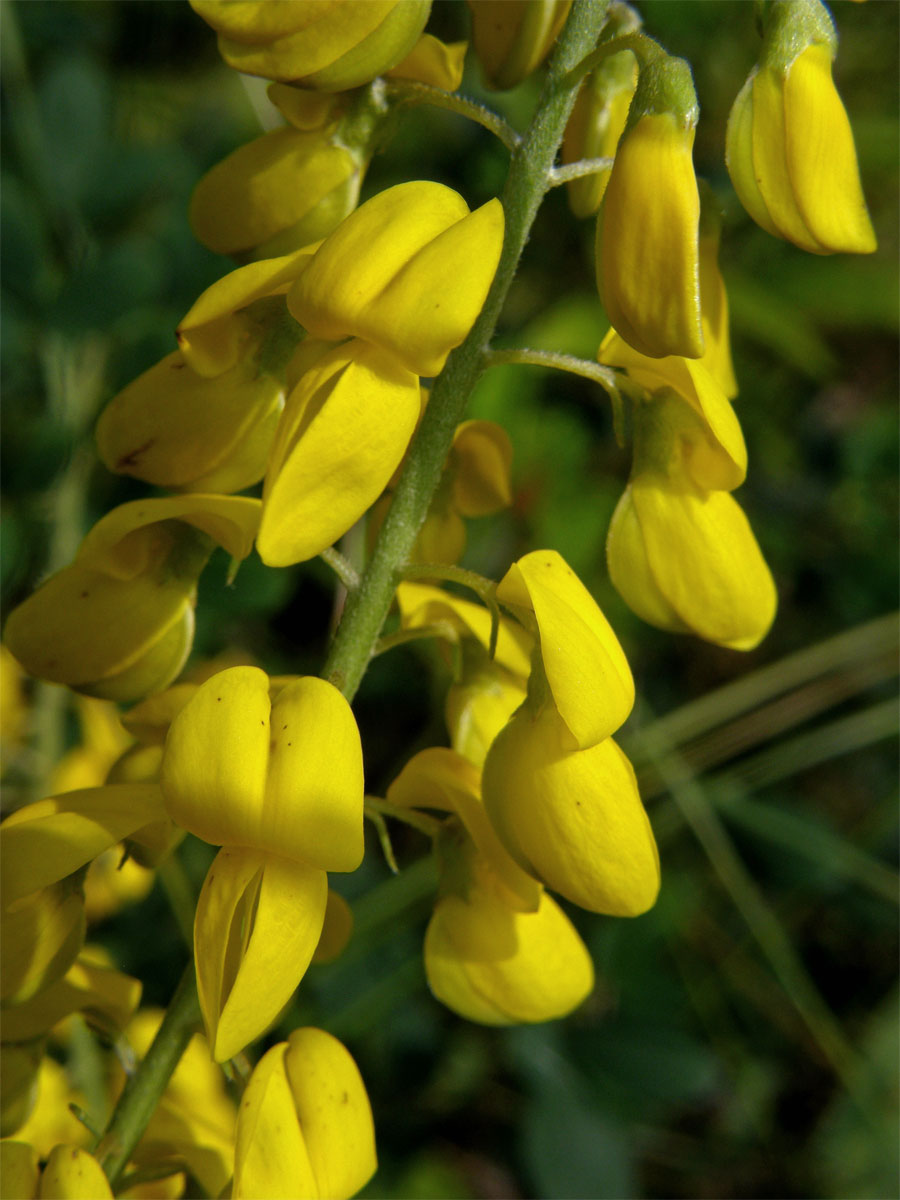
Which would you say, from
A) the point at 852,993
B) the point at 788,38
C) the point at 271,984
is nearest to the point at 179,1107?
the point at 271,984

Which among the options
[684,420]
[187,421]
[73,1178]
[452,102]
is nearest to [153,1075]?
[73,1178]

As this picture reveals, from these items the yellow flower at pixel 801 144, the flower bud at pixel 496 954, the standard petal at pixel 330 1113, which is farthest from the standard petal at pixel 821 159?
the standard petal at pixel 330 1113

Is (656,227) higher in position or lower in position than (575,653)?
higher

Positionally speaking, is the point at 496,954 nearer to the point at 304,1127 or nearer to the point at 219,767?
the point at 304,1127

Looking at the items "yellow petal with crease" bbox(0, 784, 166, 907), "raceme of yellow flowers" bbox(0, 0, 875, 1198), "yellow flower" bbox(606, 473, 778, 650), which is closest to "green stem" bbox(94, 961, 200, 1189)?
"raceme of yellow flowers" bbox(0, 0, 875, 1198)

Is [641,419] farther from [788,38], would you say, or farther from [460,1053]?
[460,1053]

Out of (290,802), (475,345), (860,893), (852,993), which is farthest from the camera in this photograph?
(852,993)
